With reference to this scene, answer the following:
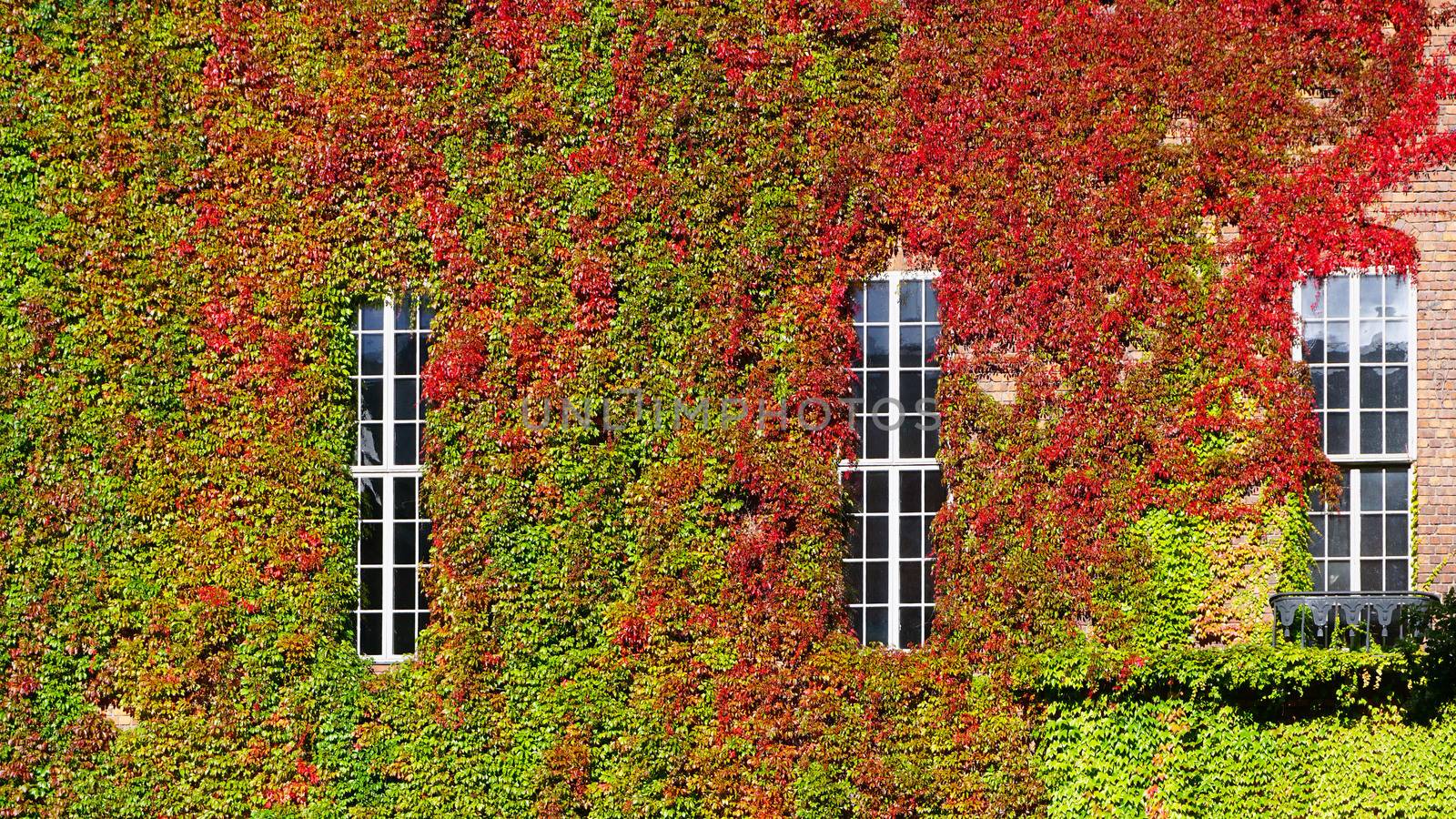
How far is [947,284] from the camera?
9734 mm

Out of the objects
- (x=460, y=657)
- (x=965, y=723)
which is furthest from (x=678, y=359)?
(x=965, y=723)

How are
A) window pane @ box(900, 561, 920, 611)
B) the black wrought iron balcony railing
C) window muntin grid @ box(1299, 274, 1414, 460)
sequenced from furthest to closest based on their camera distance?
1. window pane @ box(900, 561, 920, 611)
2. window muntin grid @ box(1299, 274, 1414, 460)
3. the black wrought iron balcony railing

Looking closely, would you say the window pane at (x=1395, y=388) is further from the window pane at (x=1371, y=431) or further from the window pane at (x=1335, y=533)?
the window pane at (x=1335, y=533)

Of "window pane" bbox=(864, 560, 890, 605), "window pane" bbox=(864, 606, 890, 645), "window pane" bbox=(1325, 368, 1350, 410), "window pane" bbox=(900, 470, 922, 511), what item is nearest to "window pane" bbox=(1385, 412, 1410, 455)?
"window pane" bbox=(1325, 368, 1350, 410)

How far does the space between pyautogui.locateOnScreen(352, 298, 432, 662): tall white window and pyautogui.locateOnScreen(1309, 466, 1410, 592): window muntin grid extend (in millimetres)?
7370

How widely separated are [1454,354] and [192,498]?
10.3 metres

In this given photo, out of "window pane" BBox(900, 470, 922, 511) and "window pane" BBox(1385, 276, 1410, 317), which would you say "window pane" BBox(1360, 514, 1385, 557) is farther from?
"window pane" BBox(900, 470, 922, 511)

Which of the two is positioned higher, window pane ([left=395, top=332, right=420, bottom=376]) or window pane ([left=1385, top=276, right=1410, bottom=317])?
window pane ([left=1385, top=276, right=1410, bottom=317])

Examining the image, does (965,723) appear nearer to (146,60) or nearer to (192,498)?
A: (192,498)

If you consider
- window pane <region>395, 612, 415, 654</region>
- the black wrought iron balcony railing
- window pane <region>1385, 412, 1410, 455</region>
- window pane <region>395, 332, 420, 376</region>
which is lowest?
window pane <region>395, 612, 415, 654</region>

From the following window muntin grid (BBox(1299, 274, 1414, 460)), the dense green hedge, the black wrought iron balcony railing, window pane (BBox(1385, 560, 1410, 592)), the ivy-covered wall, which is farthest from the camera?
window muntin grid (BBox(1299, 274, 1414, 460))

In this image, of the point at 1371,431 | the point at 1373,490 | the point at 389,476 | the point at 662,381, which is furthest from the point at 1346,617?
the point at 389,476

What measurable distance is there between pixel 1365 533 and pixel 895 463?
3846mm

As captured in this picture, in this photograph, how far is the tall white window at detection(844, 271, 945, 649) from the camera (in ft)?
32.5
